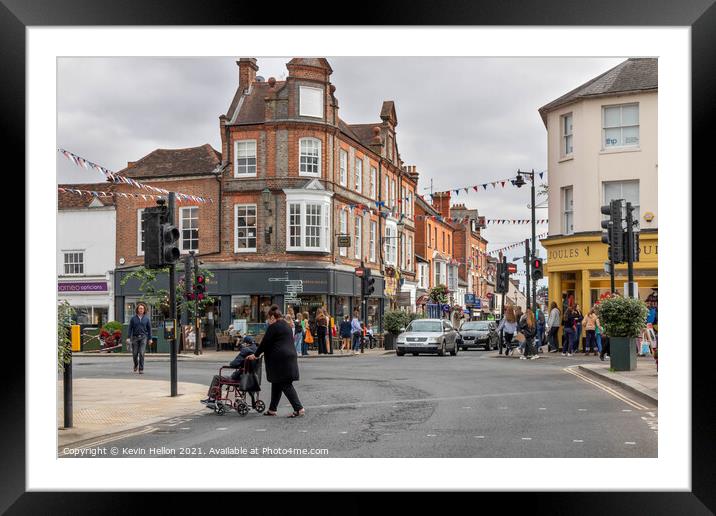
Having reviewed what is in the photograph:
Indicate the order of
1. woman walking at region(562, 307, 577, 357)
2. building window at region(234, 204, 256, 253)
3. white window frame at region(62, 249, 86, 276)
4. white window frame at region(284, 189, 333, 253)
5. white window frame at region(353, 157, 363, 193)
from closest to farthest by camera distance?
1. woman walking at region(562, 307, 577, 357)
2. white window frame at region(284, 189, 333, 253)
3. building window at region(234, 204, 256, 253)
4. white window frame at region(62, 249, 86, 276)
5. white window frame at region(353, 157, 363, 193)

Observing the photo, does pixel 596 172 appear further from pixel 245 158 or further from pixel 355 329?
pixel 245 158

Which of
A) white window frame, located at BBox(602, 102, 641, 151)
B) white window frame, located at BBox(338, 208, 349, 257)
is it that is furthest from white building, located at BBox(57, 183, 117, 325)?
white window frame, located at BBox(602, 102, 641, 151)

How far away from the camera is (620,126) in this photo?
2573cm

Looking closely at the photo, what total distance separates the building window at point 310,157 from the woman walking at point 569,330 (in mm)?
14224

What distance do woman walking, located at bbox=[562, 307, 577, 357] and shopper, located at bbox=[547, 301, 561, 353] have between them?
0.34 m

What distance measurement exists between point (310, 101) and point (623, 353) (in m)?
21.3

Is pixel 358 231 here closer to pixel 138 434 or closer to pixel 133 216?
pixel 133 216

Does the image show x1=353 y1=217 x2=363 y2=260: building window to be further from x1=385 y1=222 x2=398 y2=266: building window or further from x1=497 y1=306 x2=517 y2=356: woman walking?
x1=497 y1=306 x2=517 y2=356: woman walking

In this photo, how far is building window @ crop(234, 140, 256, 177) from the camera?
3588 centimetres

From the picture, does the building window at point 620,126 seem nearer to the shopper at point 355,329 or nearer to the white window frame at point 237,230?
the shopper at point 355,329

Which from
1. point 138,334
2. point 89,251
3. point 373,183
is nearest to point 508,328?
point 138,334

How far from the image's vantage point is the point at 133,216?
120 ft

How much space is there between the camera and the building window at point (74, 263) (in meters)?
36.3

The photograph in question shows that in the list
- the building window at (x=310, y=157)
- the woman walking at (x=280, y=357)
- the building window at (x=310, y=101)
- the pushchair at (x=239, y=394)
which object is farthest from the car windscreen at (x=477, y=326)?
the woman walking at (x=280, y=357)
